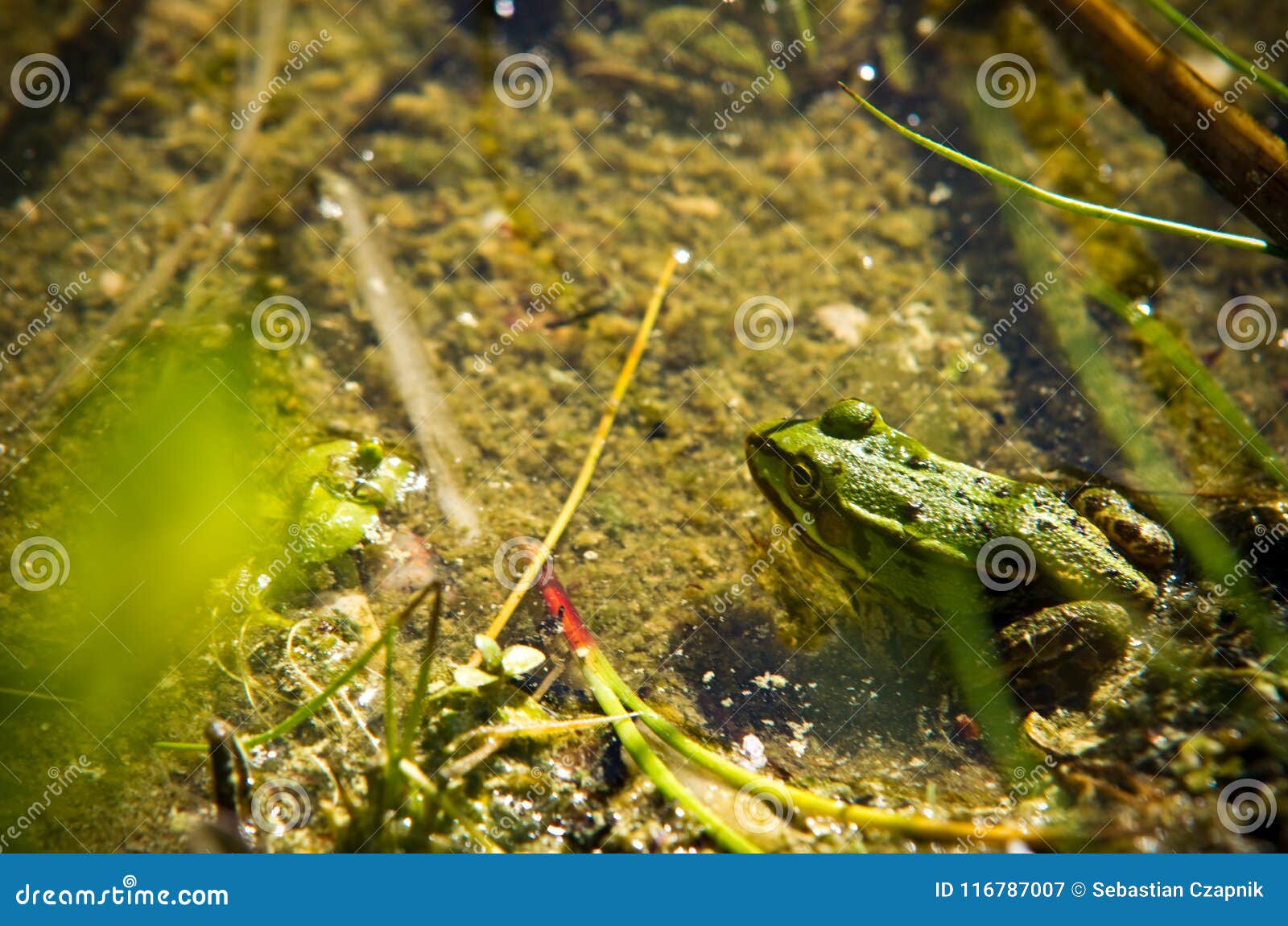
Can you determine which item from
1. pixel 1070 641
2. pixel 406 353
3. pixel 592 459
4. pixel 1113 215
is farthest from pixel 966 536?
pixel 406 353

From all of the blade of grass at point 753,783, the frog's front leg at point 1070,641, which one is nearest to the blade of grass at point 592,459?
the blade of grass at point 753,783

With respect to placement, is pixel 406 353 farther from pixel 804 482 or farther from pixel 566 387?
pixel 804 482

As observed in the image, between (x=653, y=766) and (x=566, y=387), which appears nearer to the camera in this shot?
(x=653, y=766)

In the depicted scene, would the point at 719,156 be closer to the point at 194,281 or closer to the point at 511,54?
the point at 511,54

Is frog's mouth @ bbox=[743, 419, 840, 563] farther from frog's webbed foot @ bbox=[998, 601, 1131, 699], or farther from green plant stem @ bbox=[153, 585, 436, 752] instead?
green plant stem @ bbox=[153, 585, 436, 752]

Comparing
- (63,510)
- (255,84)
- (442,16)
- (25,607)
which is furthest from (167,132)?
(25,607)

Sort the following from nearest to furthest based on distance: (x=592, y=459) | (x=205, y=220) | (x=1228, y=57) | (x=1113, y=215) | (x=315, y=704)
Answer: (x=315, y=704)
(x=1113, y=215)
(x=1228, y=57)
(x=592, y=459)
(x=205, y=220)
